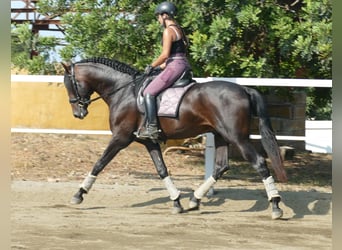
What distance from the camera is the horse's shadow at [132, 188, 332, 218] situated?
21.9 ft

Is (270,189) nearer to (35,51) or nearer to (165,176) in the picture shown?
(165,176)

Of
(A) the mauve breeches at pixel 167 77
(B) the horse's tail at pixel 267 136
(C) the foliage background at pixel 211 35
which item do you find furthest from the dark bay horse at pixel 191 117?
(C) the foliage background at pixel 211 35

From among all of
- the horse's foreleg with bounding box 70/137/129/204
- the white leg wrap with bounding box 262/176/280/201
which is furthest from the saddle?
the white leg wrap with bounding box 262/176/280/201

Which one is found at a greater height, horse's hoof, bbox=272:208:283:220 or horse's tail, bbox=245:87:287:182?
horse's tail, bbox=245:87:287:182

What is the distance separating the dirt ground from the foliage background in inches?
73.9

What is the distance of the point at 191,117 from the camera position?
622 cm

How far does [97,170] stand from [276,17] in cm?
388

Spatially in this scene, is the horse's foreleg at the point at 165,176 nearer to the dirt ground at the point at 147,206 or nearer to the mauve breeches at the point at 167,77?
the dirt ground at the point at 147,206

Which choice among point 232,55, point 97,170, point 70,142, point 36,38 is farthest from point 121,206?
point 70,142

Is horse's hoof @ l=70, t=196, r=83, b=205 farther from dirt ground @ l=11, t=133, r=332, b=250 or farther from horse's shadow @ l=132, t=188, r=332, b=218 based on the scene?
horse's shadow @ l=132, t=188, r=332, b=218

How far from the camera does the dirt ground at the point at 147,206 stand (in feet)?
16.0

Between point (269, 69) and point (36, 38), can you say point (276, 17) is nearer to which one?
point (269, 69)

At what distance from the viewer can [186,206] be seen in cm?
677

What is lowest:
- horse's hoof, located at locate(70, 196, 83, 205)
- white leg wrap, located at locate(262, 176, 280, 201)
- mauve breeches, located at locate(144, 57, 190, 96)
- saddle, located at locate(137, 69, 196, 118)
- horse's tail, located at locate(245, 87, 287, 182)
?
horse's hoof, located at locate(70, 196, 83, 205)
